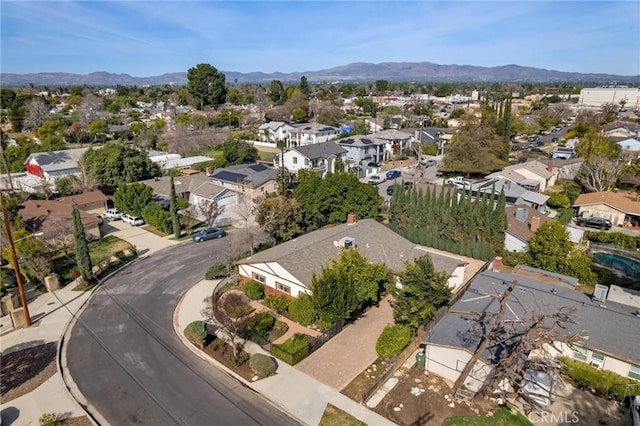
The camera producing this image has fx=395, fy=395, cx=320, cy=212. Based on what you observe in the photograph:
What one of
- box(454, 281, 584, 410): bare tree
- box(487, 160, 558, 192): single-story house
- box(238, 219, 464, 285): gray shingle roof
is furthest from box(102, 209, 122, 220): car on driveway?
box(487, 160, 558, 192): single-story house

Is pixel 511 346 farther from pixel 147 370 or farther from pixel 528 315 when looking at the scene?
pixel 147 370

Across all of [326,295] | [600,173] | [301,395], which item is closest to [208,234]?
[326,295]

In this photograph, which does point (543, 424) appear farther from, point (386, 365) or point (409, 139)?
point (409, 139)

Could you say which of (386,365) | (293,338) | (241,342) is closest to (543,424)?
(386,365)

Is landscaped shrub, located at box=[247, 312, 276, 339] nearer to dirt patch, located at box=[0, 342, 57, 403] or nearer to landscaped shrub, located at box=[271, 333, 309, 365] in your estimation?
landscaped shrub, located at box=[271, 333, 309, 365]

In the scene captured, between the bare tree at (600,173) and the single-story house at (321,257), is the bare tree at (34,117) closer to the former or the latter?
the single-story house at (321,257)
